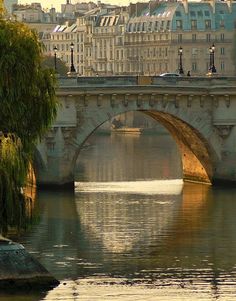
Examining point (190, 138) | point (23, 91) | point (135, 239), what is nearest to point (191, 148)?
point (190, 138)

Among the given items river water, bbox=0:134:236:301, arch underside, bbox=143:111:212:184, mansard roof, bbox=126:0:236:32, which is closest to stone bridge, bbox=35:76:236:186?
arch underside, bbox=143:111:212:184

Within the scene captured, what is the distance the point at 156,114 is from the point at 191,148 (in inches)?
79.0

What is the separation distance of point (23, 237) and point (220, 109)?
73.8ft

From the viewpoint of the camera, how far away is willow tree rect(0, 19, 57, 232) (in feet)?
176

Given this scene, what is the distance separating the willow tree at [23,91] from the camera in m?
53.6

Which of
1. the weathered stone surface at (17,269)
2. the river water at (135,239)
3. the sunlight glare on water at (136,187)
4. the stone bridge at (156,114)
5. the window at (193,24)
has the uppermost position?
the window at (193,24)

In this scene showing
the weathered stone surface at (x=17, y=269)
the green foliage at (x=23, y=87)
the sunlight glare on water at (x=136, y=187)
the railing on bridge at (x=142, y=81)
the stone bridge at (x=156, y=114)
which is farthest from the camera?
the sunlight glare on water at (x=136, y=187)

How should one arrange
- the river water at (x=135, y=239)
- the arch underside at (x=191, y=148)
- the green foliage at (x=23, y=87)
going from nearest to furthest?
the river water at (x=135, y=239) < the green foliage at (x=23, y=87) < the arch underside at (x=191, y=148)

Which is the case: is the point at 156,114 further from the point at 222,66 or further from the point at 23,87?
the point at 222,66

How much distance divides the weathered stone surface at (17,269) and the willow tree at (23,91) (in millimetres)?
4352

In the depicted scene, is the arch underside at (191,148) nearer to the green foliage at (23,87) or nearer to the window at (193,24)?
the green foliage at (23,87)

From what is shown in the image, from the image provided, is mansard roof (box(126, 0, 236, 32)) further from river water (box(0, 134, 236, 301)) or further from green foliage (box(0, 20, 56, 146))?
green foliage (box(0, 20, 56, 146))

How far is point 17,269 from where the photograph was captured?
156 feet

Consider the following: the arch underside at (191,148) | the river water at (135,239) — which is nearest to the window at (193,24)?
the river water at (135,239)
